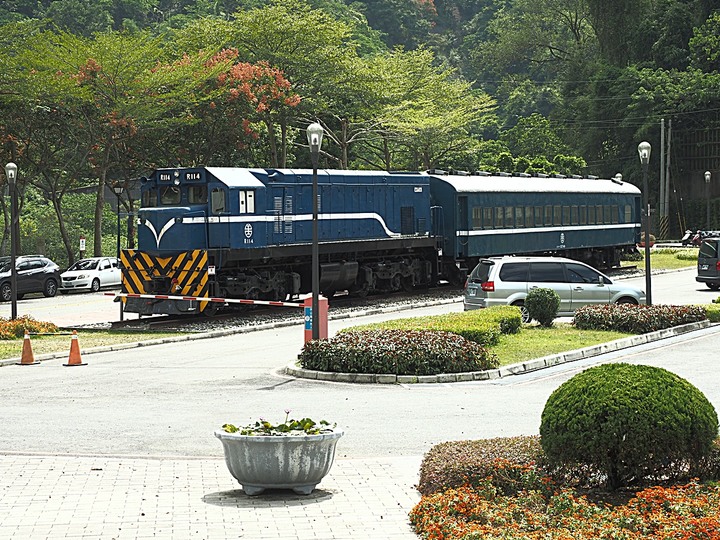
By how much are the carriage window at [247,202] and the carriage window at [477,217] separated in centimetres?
1089

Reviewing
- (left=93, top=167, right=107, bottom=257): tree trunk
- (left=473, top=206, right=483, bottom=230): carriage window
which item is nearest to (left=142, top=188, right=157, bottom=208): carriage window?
(left=473, top=206, right=483, bottom=230): carriage window

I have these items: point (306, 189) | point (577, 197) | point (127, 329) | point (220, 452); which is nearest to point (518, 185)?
point (577, 197)

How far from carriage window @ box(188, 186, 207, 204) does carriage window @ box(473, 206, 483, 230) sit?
12107 millimetres

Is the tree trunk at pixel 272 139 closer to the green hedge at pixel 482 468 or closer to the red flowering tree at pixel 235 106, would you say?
the red flowering tree at pixel 235 106

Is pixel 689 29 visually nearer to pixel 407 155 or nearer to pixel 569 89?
pixel 569 89

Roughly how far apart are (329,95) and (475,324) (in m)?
35.9

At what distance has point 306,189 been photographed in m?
33.3

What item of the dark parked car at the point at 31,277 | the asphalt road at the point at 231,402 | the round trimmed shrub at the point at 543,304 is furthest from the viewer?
the dark parked car at the point at 31,277

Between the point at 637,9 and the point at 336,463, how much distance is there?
284ft

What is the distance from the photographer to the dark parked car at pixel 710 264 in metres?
39.0

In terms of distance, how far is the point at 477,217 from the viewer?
39.9 metres

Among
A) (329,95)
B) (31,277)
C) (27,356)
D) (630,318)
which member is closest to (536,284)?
(630,318)

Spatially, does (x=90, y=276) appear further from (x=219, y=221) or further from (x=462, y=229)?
(x=219, y=221)

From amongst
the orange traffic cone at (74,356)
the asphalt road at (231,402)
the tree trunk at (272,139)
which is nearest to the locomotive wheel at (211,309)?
the asphalt road at (231,402)
